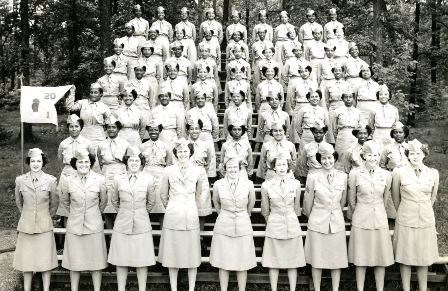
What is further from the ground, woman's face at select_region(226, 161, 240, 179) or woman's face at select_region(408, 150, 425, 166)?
woman's face at select_region(408, 150, 425, 166)

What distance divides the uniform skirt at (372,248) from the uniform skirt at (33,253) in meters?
4.13

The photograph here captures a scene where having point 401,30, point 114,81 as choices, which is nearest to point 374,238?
point 114,81

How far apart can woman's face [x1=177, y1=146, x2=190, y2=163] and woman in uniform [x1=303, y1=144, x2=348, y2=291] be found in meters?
1.72

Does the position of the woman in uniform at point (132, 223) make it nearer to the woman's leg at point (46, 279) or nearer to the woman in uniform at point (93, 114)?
the woman's leg at point (46, 279)

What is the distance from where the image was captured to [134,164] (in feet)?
22.4

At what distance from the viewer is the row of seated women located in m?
6.75

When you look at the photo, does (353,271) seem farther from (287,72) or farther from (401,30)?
(401,30)

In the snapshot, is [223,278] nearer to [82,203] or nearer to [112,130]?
[82,203]

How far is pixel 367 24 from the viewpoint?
18.1 metres

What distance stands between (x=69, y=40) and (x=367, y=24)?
1156 centimetres

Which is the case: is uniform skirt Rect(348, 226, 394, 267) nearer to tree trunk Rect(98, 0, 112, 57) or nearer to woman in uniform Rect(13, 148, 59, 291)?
woman in uniform Rect(13, 148, 59, 291)

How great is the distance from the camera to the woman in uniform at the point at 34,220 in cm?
683

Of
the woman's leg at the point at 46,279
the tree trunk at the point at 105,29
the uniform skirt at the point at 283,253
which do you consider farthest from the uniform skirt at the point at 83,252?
the tree trunk at the point at 105,29

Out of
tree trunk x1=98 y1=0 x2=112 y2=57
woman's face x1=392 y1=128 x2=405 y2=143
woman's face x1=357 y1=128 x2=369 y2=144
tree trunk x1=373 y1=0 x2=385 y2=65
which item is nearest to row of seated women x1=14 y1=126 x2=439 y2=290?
woman's face x1=392 y1=128 x2=405 y2=143
